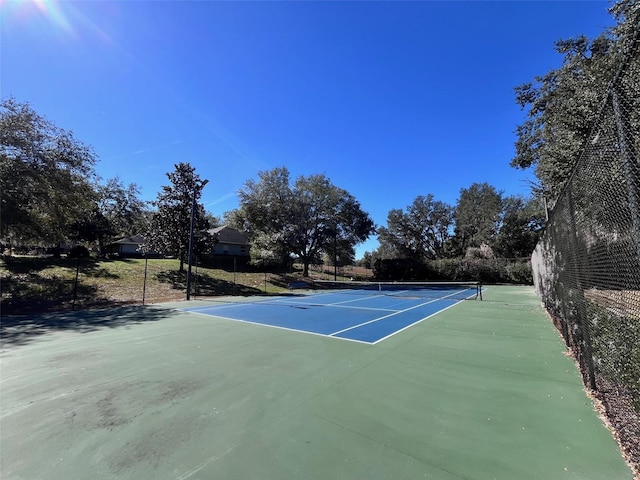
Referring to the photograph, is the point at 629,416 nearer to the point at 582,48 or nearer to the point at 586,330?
the point at 586,330

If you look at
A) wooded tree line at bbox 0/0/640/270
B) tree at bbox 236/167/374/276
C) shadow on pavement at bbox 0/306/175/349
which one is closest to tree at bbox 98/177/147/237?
wooded tree line at bbox 0/0/640/270

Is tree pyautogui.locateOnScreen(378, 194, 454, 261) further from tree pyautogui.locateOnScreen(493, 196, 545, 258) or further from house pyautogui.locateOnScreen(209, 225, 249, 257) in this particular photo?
house pyautogui.locateOnScreen(209, 225, 249, 257)

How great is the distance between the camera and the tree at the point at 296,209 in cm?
3194

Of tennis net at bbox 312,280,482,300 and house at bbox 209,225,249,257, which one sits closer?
tennis net at bbox 312,280,482,300

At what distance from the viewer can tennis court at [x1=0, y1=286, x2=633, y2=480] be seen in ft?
8.84

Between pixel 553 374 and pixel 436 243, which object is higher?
pixel 436 243

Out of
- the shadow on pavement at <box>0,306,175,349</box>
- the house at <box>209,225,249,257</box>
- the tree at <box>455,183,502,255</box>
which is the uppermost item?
the tree at <box>455,183,502,255</box>

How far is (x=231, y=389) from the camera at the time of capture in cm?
443

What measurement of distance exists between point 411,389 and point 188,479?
3.05 metres

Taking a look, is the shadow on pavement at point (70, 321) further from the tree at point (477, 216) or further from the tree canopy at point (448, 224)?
→ the tree at point (477, 216)

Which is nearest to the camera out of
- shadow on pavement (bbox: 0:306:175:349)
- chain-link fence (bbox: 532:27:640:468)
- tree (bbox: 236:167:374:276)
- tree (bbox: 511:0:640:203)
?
chain-link fence (bbox: 532:27:640:468)

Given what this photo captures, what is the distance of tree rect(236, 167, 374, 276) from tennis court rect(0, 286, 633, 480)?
25.2m

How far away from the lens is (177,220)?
23828mm

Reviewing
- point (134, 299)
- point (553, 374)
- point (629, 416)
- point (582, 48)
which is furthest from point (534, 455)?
point (134, 299)
